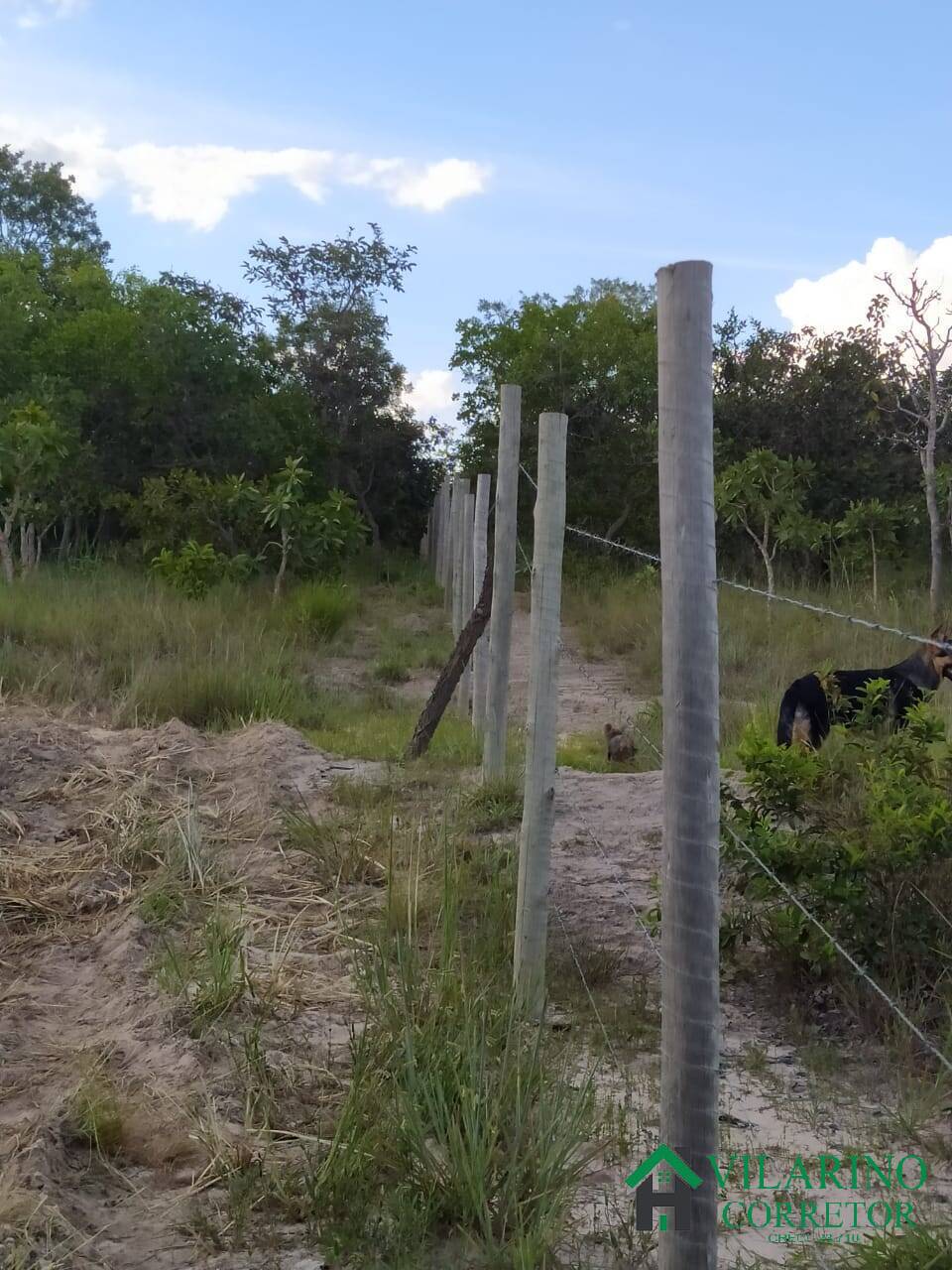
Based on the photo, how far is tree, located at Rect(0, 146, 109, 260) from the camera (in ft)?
116

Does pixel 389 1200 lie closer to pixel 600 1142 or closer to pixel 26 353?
pixel 600 1142

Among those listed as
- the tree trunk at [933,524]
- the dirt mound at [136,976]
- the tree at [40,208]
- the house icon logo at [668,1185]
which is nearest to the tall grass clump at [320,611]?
the dirt mound at [136,976]

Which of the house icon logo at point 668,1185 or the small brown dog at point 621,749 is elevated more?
the small brown dog at point 621,749

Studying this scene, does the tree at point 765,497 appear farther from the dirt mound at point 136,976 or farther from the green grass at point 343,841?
the green grass at point 343,841

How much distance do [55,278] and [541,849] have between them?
20219 millimetres

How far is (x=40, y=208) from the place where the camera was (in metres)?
35.9

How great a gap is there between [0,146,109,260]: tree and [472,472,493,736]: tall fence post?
101 feet

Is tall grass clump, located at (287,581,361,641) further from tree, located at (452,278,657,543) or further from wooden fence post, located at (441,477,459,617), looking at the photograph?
tree, located at (452,278,657,543)

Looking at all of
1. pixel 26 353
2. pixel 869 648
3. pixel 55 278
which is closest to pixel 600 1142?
pixel 869 648

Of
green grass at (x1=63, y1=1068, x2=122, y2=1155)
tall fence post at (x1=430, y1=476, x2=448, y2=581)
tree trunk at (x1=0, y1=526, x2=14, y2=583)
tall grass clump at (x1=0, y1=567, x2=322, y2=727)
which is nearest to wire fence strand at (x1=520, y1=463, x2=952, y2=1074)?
green grass at (x1=63, y1=1068, x2=122, y2=1155)

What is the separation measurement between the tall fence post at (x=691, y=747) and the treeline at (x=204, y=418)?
39.3ft

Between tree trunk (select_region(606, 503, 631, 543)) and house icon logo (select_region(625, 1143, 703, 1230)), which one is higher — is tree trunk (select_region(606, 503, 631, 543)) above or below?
above

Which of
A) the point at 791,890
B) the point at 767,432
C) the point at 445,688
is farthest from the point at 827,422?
the point at 791,890

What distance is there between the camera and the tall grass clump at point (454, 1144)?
8.03 ft
